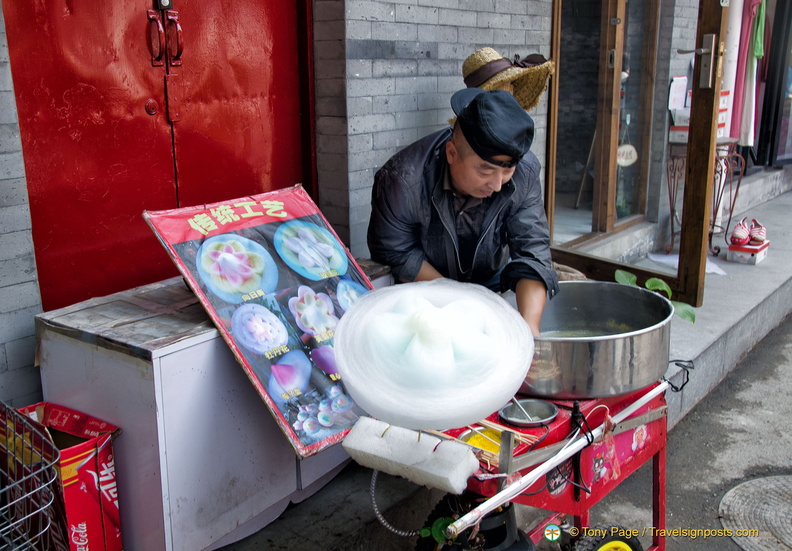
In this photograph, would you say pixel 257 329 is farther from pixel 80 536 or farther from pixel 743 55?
pixel 743 55

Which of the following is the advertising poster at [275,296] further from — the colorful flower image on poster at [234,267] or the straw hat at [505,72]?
the straw hat at [505,72]

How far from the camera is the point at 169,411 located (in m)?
2.26

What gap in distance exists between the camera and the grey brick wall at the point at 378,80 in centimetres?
358

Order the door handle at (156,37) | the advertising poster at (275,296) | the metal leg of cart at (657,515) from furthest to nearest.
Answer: the door handle at (156,37) → the metal leg of cart at (657,515) → the advertising poster at (275,296)

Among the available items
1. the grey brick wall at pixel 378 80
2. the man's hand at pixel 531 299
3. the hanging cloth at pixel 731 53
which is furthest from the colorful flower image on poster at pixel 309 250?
the hanging cloth at pixel 731 53

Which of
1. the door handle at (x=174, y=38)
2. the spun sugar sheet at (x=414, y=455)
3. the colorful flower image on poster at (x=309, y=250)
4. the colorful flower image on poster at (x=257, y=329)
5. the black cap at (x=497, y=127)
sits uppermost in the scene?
the door handle at (x=174, y=38)

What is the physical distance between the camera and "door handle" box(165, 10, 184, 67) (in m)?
3.04

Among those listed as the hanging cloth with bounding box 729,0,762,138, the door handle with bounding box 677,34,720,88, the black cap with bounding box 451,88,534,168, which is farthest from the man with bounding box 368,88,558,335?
the hanging cloth with bounding box 729,0,762,138

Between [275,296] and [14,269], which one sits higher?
[14,269]

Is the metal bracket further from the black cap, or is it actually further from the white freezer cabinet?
the white freezer cabinet

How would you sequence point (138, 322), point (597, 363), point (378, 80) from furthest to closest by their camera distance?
point (378, 80) → point (138, 322) → point (597, 363)

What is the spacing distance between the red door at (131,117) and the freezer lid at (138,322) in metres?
0.34

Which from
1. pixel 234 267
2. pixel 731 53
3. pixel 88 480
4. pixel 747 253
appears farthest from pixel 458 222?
pixel 731 53

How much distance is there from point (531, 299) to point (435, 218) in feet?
1.84
